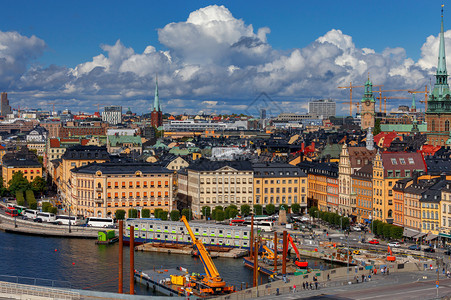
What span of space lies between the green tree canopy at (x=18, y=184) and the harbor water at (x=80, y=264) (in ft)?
153

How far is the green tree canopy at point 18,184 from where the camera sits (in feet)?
535

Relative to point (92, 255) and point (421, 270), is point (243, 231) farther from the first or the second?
point (421, 270)

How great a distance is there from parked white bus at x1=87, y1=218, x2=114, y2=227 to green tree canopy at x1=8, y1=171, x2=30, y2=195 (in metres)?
42.5

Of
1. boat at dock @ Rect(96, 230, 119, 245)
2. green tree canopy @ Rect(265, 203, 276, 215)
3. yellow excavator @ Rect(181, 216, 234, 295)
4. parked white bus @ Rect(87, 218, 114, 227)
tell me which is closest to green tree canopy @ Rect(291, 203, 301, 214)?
green tree canopy @ Rect(265, 203, 276, 215)

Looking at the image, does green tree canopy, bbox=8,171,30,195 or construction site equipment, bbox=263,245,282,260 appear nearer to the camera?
construction site equipment, bbox=263,245,282,260

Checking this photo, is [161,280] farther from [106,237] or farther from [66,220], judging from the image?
[66,220]

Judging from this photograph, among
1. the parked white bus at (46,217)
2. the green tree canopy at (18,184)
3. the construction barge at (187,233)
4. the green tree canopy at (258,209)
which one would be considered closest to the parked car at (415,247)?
the construction barge at (187,233)

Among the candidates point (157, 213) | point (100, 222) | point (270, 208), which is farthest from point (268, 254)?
point (270, 208)

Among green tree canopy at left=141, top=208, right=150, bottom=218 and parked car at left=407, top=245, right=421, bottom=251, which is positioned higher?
green tree canopy at left=141, top=208, right=150, bottom=218

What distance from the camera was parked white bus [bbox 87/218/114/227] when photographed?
124 meters

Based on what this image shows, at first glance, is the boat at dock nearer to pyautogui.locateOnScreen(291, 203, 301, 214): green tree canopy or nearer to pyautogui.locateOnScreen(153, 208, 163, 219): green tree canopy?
pyautogui.locateOnScreen(153, 208, 163, 219): green tree canopy

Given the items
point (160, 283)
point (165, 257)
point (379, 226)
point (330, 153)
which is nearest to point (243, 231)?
point (165, 257)

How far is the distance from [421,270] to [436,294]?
44.5 ft

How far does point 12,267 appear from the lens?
94750mm
